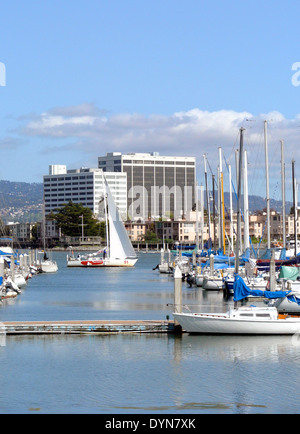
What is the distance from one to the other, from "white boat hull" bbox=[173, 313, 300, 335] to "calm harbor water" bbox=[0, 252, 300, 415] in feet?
1.25

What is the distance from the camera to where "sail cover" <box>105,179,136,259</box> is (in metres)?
119

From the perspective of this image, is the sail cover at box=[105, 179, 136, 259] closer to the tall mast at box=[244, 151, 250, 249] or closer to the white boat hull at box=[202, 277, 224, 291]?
the tall mast at box=[244, 151, 250, 249]

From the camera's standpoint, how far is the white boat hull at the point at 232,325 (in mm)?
40812

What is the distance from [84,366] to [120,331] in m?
6.11

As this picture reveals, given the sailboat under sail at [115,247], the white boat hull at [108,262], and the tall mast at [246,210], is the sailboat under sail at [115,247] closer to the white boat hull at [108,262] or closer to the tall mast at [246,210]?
the white boat hull at [108,262]

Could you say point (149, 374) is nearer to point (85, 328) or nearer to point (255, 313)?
point (85, 328)

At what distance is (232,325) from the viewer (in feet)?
134

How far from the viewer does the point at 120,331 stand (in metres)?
41.8

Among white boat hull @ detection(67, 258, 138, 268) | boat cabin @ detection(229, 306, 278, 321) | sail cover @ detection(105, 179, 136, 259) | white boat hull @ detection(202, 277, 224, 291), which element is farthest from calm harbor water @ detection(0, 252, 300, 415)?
white boat hull @ detection(67, 258, 138, 268)

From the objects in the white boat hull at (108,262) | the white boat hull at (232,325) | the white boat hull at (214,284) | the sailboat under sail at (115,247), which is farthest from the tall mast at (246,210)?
the white boat hull at (108,262)

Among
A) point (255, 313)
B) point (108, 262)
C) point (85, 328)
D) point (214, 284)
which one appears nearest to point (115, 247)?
point (108, 262)

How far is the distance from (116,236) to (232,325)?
264 ft
